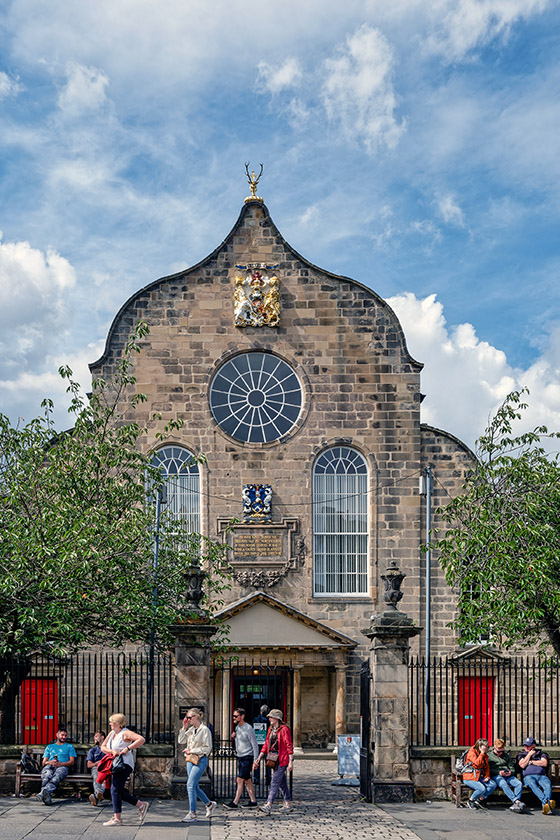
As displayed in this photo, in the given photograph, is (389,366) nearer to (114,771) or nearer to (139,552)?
(139,552)

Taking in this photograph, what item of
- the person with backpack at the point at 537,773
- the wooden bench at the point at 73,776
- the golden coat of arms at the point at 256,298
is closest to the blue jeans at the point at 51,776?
the wooden bench at the point at 73,776

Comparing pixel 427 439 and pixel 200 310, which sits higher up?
pixel 200 310

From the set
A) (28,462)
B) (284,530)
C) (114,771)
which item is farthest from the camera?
(284,530)

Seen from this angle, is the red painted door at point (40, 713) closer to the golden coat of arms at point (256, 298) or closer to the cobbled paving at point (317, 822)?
the cobbled paving at point (317, 822)

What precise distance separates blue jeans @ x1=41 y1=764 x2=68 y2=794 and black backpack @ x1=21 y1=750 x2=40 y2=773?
491 mm

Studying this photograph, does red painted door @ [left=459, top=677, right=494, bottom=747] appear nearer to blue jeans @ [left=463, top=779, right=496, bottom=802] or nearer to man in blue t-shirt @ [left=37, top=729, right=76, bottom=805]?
blue jeans @ [left=463, top=779, right=496, bottom=802]

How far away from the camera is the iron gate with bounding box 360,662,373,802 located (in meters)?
16.7

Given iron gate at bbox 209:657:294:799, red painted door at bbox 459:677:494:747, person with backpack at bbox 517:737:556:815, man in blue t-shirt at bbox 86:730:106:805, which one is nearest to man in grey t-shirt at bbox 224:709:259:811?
man in blue t-shirt at bbox 86:730:106:805

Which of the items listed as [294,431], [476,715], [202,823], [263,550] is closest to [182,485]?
[263,550]

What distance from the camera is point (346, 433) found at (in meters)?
27.1

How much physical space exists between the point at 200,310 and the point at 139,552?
34.3 ft

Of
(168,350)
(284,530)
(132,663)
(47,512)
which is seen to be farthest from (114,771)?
(168,350)

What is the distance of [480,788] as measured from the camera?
1571 centimetres

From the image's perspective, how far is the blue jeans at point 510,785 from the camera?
52.0 ft
